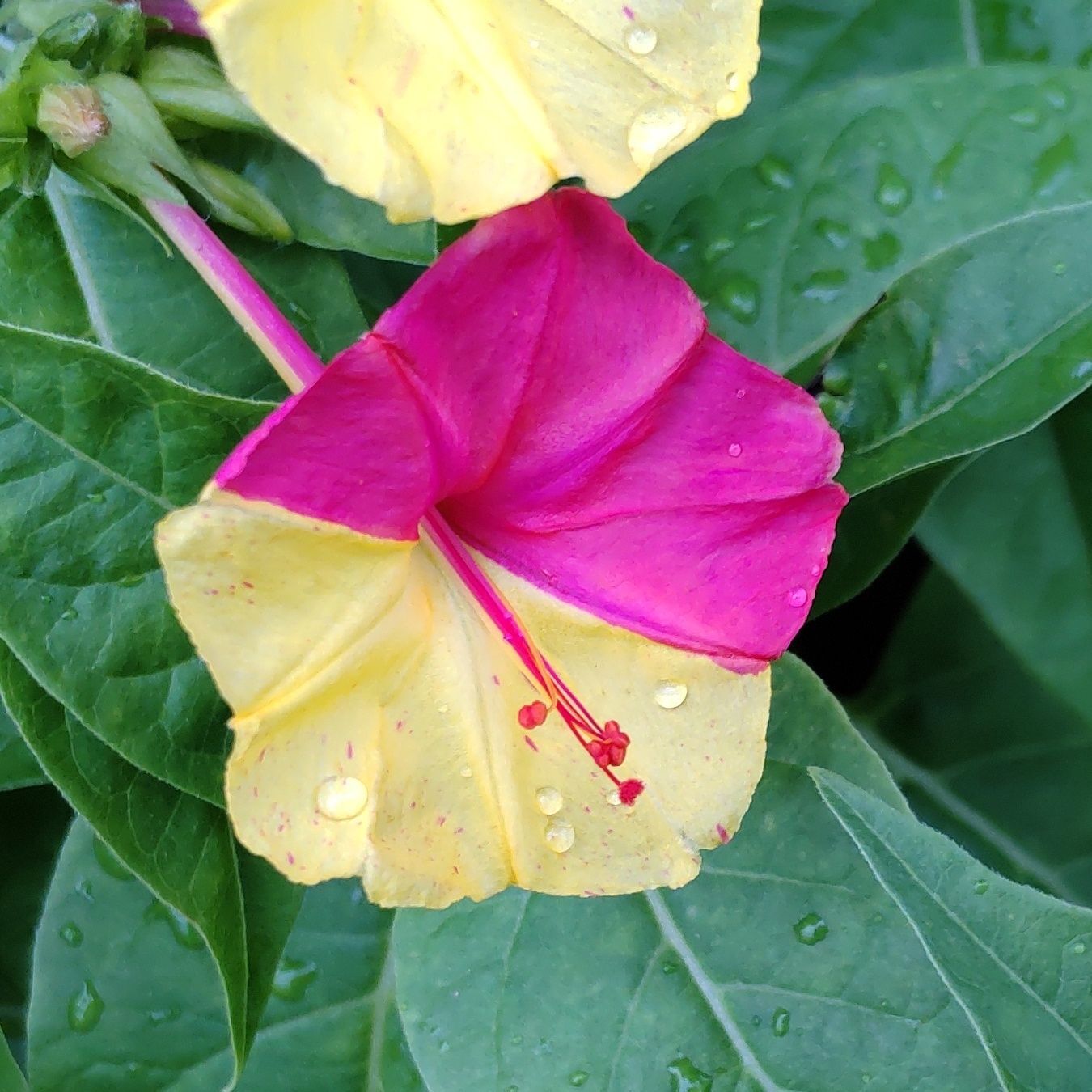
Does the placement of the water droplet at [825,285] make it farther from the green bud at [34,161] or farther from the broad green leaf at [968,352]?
the green bud at [34,161]

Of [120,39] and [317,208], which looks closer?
[120,39]

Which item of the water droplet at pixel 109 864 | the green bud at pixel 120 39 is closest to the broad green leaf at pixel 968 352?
the green bud at pixel 120 39

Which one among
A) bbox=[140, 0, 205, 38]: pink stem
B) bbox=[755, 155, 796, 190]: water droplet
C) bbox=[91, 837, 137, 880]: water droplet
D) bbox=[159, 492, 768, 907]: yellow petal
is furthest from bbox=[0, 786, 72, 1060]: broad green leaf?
bbox=[755, 155, 796, 190]: water droplet

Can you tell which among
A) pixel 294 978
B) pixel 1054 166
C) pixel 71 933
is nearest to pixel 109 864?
pixel 71 933

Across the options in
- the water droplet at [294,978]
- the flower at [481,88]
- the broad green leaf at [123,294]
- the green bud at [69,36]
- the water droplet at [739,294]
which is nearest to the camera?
the flower at [481,88]

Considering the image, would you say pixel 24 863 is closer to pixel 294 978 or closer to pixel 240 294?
pixel 294 978

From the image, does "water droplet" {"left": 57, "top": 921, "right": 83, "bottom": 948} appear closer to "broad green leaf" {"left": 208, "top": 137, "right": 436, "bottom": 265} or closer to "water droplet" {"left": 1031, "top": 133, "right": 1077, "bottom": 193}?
"broad green leaf" {"left": 208, "top": 137, "right": 436, "bottom": 265}
